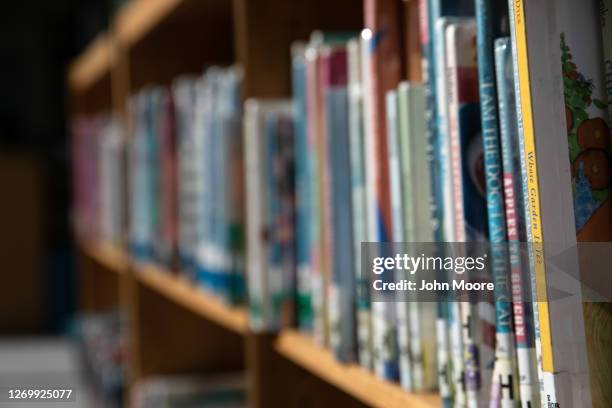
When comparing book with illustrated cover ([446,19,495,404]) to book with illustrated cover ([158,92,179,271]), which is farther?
book with illustrated cover ([158,92,179,271])

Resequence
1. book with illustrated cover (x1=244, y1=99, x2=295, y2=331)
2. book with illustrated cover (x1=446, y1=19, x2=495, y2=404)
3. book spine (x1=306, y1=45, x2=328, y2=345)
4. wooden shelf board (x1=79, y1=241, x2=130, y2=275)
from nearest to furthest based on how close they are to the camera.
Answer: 1. book with illustrated cover (x1=446, y1=19, x2=495, y2=404)
2. book spine (x1=306, y1=45, x2=328, y2=345)
3. book with illustrated cover (x1=244, y1=99, x2=295, y2=331)
4. wooden shelf board (x1=79, y1=241, x2=130, y2=275)

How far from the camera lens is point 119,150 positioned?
2.20m

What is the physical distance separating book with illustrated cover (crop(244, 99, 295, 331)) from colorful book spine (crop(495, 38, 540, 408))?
0.55 metres

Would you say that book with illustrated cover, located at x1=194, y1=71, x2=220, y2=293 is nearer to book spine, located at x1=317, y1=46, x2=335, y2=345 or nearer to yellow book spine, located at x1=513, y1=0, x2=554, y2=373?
book spine, located at x1=317, y1=46, x2=335, y2=345

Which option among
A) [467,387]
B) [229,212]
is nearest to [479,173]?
[467,387]

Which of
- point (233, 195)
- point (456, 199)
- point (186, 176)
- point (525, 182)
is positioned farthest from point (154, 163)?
point (525, 182)

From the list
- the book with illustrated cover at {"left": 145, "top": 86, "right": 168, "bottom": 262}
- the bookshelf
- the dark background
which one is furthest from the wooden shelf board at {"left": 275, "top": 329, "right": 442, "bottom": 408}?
the dark background

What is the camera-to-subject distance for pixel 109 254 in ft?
7.68

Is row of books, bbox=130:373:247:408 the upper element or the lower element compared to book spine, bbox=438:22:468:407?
lower

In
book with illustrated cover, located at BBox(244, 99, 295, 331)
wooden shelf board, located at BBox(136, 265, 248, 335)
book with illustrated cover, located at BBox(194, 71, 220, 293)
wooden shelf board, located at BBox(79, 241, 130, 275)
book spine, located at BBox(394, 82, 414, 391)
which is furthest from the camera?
wooden shelf board, located at BBox(79, 241, 130, 275)

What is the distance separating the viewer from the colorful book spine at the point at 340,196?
875mm

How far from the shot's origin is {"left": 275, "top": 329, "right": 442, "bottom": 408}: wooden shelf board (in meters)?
0.72

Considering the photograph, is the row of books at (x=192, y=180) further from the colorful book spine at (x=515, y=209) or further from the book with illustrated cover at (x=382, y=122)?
the colorful book spine at (x=515, y=209)

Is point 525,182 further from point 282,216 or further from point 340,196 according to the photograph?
point 282,216
